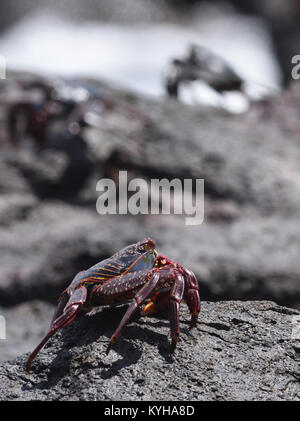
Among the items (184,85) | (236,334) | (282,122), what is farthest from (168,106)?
(236,334)

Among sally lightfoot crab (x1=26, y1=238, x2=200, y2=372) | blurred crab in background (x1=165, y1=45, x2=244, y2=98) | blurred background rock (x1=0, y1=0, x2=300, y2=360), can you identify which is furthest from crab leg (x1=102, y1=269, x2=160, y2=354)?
blurred crab in background (x1=165, y1=45, x2=244, y2=98)

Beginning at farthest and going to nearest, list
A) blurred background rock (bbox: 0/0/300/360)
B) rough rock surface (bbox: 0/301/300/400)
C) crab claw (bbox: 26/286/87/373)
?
blurred background rock (bbox: 0/0/300/360), crab claw (bbox: 26/286/87/373), rough rock surface (bbox: 0/301/300/400)

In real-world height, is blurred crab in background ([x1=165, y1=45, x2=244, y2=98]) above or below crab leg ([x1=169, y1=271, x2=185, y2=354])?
above

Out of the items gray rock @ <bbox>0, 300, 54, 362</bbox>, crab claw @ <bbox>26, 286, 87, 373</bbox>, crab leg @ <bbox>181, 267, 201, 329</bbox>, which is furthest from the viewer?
gray rock @ <bbox>0, 300, 54, 362</bbox>


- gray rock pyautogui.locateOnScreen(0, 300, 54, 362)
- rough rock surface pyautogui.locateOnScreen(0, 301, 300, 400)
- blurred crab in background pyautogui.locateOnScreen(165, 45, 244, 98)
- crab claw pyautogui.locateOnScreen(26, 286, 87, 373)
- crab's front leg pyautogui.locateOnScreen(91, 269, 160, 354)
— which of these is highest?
blurred crab in background pyautogui.locateOnScreen(165, 45, 244, 98)

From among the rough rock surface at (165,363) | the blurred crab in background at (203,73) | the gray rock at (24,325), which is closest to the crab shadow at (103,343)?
the rough rock surface at (165,363)

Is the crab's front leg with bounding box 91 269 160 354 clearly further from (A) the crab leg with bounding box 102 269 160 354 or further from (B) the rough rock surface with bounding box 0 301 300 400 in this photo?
(B) the rough rock surface with bounding box 0 301 300 400

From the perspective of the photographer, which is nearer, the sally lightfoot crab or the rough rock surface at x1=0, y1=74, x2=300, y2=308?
the sally lightfoot crab

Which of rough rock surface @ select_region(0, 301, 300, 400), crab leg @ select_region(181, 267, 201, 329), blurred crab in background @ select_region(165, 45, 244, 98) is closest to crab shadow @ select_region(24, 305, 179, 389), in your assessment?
rough rock surface @ select_region(0, 301, 300, 400)

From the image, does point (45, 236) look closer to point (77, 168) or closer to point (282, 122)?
point (77, 168)

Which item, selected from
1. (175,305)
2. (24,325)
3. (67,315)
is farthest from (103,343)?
(24,325)
